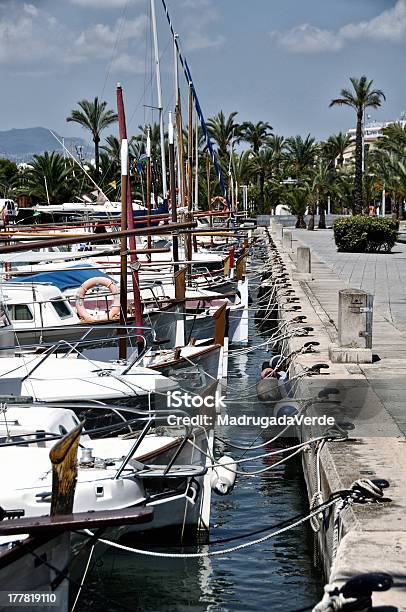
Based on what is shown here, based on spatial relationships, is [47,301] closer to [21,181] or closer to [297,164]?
[21,181]

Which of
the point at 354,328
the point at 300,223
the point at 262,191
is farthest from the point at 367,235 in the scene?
the point at 262,191

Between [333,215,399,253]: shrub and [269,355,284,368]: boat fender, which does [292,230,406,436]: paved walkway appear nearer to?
[333,215,399,253]: shrub

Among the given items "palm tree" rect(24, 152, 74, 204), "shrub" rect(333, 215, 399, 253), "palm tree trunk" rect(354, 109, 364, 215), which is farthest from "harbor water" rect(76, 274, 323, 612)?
"palm tree trunk" rect(354, 109, 364, 215)

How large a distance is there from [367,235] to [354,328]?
34.4m

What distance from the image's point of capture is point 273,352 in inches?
922

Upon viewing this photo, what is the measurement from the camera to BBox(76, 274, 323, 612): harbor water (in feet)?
30.4

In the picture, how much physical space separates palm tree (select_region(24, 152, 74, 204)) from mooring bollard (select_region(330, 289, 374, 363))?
5109cm

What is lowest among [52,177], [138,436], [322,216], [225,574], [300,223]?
[300,223]

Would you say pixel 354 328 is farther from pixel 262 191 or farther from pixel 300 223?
pixel 262 191

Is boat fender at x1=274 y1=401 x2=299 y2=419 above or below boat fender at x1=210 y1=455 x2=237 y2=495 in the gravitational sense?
above

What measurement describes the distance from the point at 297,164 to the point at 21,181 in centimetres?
2788

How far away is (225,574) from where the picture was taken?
9945mm

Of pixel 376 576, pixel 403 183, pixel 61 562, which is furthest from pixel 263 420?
pixel 403 183

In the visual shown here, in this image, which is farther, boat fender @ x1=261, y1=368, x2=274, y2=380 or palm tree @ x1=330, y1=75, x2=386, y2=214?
palm tree @ x1=330, y1=75, x2=386, y2=214
